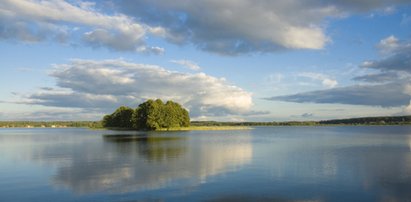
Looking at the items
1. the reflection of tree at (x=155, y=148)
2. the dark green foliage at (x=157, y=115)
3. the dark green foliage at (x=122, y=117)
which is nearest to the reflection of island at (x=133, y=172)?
the reflection of tree at (x=155, y=148)

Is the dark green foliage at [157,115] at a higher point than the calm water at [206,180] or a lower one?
higher

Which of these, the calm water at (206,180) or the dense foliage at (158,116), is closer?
the calm water at (206,180)

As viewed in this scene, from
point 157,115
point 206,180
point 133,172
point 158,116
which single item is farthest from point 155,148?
point 157,115

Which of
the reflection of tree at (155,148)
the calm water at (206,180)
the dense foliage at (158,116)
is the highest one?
the dense foliage at (158,116)

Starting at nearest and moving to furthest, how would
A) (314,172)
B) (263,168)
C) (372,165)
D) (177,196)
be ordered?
(177,196), (314,172), (263,168), (372,165)

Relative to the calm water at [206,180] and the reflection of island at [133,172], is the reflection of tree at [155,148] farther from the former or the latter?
the calm water at [206,180]

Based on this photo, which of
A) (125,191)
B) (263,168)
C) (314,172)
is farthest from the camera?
(263,168)

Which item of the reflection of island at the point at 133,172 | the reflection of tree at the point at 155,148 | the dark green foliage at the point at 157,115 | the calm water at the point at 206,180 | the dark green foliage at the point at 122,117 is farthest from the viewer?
the dark green foliage at the point at 122,117

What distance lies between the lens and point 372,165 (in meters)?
35.6

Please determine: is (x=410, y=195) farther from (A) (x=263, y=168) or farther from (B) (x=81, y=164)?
(B) (x=81, y=164)

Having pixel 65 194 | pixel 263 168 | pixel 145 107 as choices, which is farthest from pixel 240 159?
pixel 145 107

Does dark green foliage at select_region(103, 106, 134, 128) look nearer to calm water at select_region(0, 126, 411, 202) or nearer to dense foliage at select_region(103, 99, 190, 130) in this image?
dense foliage at select_region(103, 99, 190, 130)

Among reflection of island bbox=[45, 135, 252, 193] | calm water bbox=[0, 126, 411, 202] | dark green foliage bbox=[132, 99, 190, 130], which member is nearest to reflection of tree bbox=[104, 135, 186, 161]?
reflection of island bbox=[45, 135, 252, 193]

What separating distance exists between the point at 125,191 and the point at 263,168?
14.5 m
